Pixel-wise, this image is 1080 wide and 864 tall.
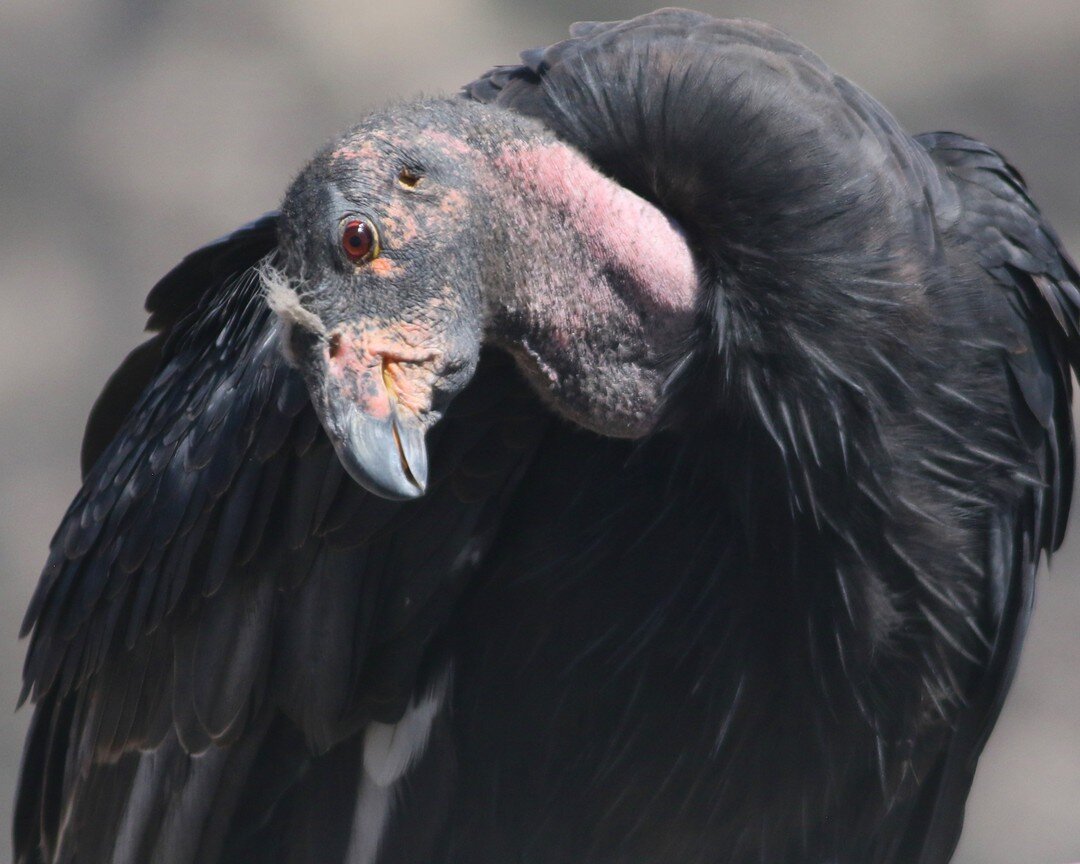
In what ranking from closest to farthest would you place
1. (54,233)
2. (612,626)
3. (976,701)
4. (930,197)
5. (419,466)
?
(419,466) → (930,197) → (612,626) → (976,701) → (54,233)

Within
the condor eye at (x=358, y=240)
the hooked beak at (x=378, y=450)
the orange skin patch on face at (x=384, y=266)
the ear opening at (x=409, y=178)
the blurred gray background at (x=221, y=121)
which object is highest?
the ear opening at (x=409, y=178)

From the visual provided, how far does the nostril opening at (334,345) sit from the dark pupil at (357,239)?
10 centimetres

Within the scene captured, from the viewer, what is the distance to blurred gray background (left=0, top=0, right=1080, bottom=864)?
5.31 metres

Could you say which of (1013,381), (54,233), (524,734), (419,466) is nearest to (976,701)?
(1013,381)

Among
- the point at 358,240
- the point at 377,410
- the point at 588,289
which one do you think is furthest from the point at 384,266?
the point at 588,289

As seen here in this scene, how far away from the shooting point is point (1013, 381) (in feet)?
7.80

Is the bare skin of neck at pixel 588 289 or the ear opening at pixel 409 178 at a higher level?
the ear opening at pixel 409 178

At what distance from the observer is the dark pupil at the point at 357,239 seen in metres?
1.87

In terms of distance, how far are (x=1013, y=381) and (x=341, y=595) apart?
106 cm

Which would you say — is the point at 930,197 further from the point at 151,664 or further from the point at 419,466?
the point at 151,664

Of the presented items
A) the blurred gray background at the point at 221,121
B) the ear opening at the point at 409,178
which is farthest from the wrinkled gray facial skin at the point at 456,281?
the blurred gray background at the point at 221,121

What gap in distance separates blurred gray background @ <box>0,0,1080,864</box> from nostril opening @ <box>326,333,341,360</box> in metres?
3.55

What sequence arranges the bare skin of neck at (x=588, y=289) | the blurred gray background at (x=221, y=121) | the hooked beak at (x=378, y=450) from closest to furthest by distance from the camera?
the hooked beak at (x=378, y=450), the bare skin of neck at (x=588, y=289), the blurred gray background at (x=221, y=121)

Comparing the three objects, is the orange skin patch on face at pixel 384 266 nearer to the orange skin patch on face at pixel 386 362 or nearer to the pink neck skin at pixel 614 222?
the orange skin patch on face at pixel 386 362
